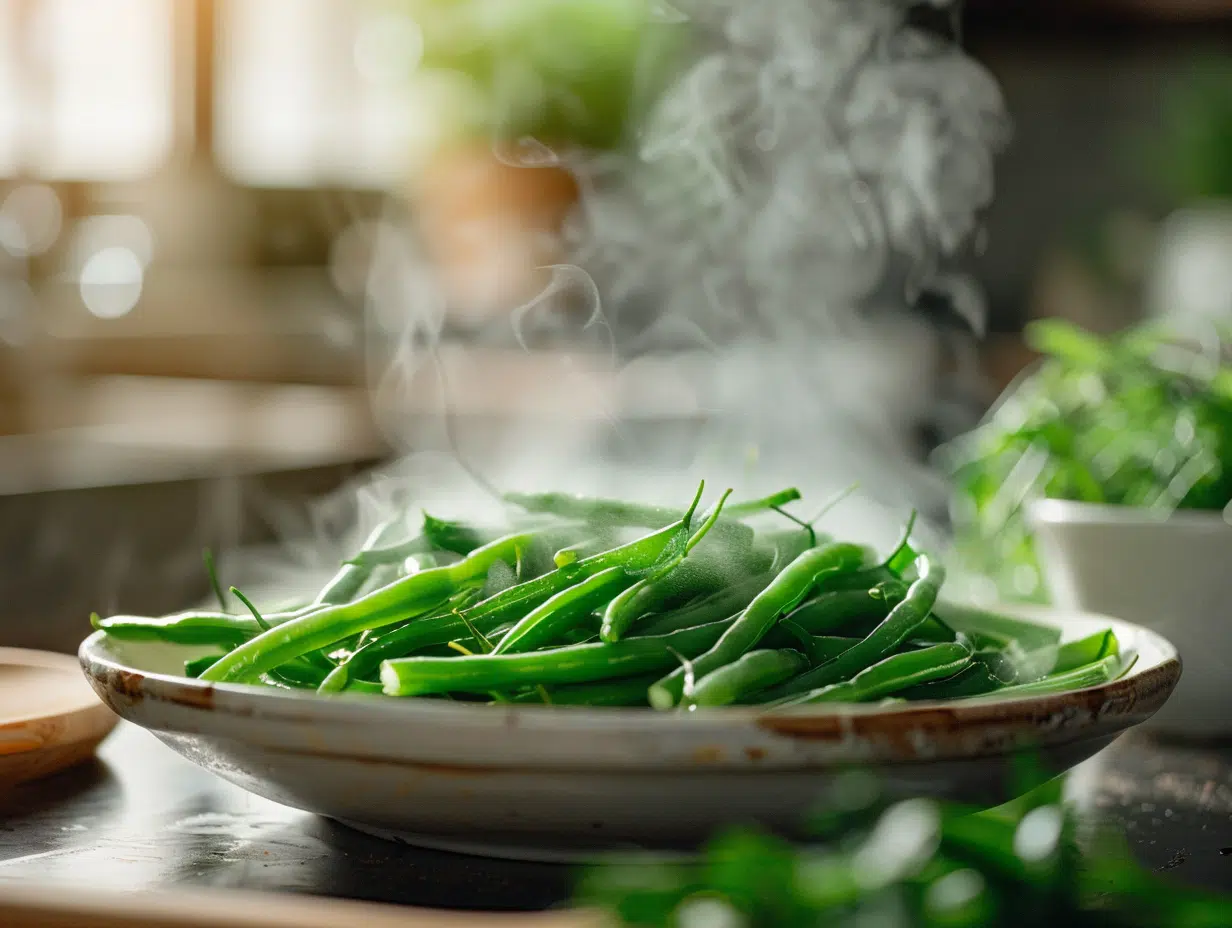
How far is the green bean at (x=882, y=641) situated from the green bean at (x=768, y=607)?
3 cm

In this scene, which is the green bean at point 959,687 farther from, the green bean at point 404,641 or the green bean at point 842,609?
the green bean at point 404,641

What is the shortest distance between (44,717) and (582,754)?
0.46m

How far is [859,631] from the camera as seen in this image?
843mm

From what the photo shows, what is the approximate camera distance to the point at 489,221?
672 cm

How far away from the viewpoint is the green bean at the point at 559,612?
0.76 m

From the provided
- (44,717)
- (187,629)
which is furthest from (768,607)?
(44,717)

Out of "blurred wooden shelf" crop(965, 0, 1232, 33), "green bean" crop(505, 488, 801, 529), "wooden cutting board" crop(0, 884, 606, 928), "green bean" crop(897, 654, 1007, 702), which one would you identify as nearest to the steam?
"green bean" crop(505, 488, 801, 529)

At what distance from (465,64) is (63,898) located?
6.65 meters

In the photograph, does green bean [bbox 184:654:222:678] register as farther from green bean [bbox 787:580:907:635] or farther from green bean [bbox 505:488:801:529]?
green bean [bbox 787:580:907:635]

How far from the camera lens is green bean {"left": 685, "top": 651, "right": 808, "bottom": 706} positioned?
0.69 m

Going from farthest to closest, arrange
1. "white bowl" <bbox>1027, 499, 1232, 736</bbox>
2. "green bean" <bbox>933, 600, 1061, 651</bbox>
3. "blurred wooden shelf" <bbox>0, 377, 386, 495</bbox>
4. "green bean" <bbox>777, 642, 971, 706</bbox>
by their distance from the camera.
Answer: "blurred wooden shelf" <bbox>0, 377, 386, 495</bbox> → "white bowl" <bbox>1027, 499, 1232, 736</bbox> → "green bean" <bbox>933, 600, 1061, 651</bbox> → "green bean" <bbox>777, 642, 971, 706</bbox>

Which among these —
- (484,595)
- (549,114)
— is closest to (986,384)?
(549,114)

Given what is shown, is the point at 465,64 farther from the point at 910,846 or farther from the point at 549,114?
the point at 910,846

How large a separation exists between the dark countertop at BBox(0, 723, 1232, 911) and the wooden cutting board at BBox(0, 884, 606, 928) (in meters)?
0.07
